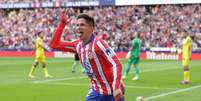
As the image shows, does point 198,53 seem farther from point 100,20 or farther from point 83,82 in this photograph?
point 83,82

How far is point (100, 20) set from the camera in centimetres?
4994

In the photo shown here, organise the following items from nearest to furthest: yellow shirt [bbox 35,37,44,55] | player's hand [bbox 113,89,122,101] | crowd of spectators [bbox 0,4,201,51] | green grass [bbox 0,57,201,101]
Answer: player's hand [bbox 113,89,122,101] < green grass [bbox 0,57,201,101] < yellow shirt [bbox 35,37,44,55] < crowd of spectators [bbox 0,4,201,51]

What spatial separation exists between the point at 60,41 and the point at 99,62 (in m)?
0.67

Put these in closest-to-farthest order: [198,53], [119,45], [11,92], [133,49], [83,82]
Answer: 1. [11,92]
2. [83,82]
3. [133,49]
4. [198,53]
5. [119,45]

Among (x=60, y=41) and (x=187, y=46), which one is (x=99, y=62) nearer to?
(x=60, y=41)

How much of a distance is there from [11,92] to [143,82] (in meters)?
5.98

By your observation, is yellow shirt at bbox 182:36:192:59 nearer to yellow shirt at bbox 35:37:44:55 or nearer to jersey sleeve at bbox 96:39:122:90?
yellow shirt at bbox 35:37:44:55

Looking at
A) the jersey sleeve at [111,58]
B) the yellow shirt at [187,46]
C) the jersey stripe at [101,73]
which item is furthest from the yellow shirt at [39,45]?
the jersey sleeve at [111,58]

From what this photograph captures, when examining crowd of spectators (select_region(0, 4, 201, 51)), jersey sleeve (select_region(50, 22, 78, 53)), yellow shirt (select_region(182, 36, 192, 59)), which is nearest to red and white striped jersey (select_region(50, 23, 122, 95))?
jersey sleeve (select_region(50, 22, 78, 53))

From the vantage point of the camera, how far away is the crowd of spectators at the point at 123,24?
44688mm

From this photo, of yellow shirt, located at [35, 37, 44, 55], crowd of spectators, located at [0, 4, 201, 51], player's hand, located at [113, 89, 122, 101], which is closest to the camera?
player's hand, located at [113, 89, 122, 101]

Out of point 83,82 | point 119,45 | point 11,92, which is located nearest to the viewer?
point 11,92

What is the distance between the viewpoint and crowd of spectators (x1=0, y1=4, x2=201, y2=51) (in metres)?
44.7

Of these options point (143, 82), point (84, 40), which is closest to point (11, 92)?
point (143, 82)
